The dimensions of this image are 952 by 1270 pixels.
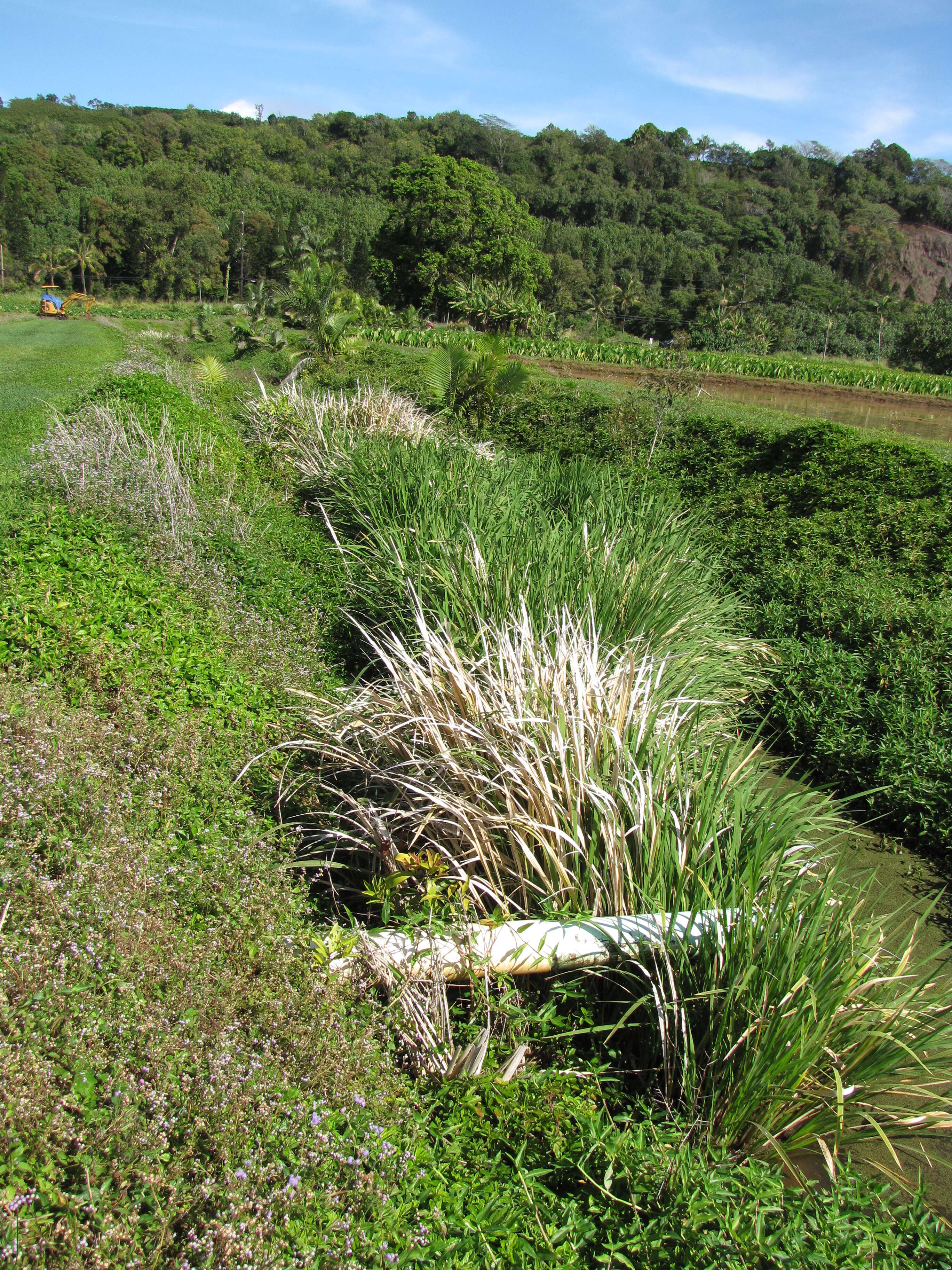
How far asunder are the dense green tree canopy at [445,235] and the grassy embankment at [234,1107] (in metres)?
41.7

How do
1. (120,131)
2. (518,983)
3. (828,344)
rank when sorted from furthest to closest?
(120,131) < (828,344) < (518,983)

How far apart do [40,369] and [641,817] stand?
18.8 meters

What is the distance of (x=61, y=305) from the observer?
40969 mm

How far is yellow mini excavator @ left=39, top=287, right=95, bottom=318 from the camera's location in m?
38.2

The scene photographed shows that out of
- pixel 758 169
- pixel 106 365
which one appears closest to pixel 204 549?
pixel 106 365

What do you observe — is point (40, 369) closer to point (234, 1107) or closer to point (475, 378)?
point (475, 378)

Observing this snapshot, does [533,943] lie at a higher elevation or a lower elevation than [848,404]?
lower

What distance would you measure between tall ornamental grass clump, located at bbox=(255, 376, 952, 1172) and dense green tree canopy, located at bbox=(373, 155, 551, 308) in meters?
39.7

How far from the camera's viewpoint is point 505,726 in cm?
319

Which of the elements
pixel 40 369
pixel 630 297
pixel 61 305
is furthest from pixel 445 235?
pixel 40 369

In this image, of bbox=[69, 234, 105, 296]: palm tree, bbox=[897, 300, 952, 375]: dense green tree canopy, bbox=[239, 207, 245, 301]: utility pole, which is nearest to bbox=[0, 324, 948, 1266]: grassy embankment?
bbox=[897, 300, 952, 375]: dense green tree canopy

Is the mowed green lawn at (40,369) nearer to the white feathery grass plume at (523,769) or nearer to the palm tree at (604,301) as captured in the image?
the white feathery grass plume at (523,769)

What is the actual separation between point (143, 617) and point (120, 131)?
355 ft

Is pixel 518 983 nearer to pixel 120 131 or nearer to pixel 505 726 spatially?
pixel 505 726
